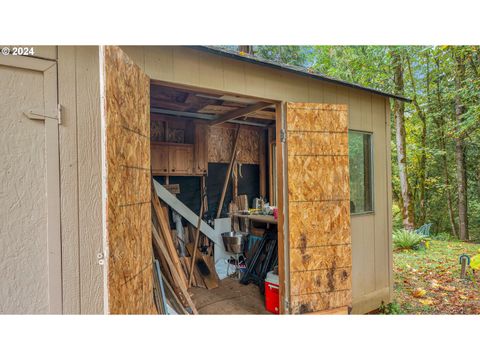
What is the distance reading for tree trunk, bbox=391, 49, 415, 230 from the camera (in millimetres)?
6734

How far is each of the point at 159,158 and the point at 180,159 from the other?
0.36m

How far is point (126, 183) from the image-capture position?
173cm

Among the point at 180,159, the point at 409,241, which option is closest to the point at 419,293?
the point at 409,241

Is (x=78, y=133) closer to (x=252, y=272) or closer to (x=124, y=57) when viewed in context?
(x=124, y=57)

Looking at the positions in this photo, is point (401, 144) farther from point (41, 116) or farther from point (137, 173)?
point (41, 116)

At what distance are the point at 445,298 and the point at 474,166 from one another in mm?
4628

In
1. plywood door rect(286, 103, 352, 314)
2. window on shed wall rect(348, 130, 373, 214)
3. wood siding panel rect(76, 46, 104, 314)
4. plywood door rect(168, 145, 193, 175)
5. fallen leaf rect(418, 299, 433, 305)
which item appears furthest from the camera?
plywood door rect(168, 145, 193, 175)

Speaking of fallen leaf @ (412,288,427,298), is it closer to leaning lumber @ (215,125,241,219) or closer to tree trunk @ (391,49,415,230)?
tree trunk @ (391,49,415,230)

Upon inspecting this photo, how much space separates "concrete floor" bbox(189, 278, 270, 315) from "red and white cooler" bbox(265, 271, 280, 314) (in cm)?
12

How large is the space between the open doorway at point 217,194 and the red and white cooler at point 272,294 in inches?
0.9

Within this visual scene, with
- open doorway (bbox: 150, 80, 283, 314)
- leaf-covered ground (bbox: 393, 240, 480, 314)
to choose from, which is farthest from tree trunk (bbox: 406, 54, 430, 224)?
open doorway (bbox: 150, 80, 283, 314)

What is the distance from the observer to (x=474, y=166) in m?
6.66

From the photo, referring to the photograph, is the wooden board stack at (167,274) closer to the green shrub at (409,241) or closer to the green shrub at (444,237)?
the green shrub at (409,241)
